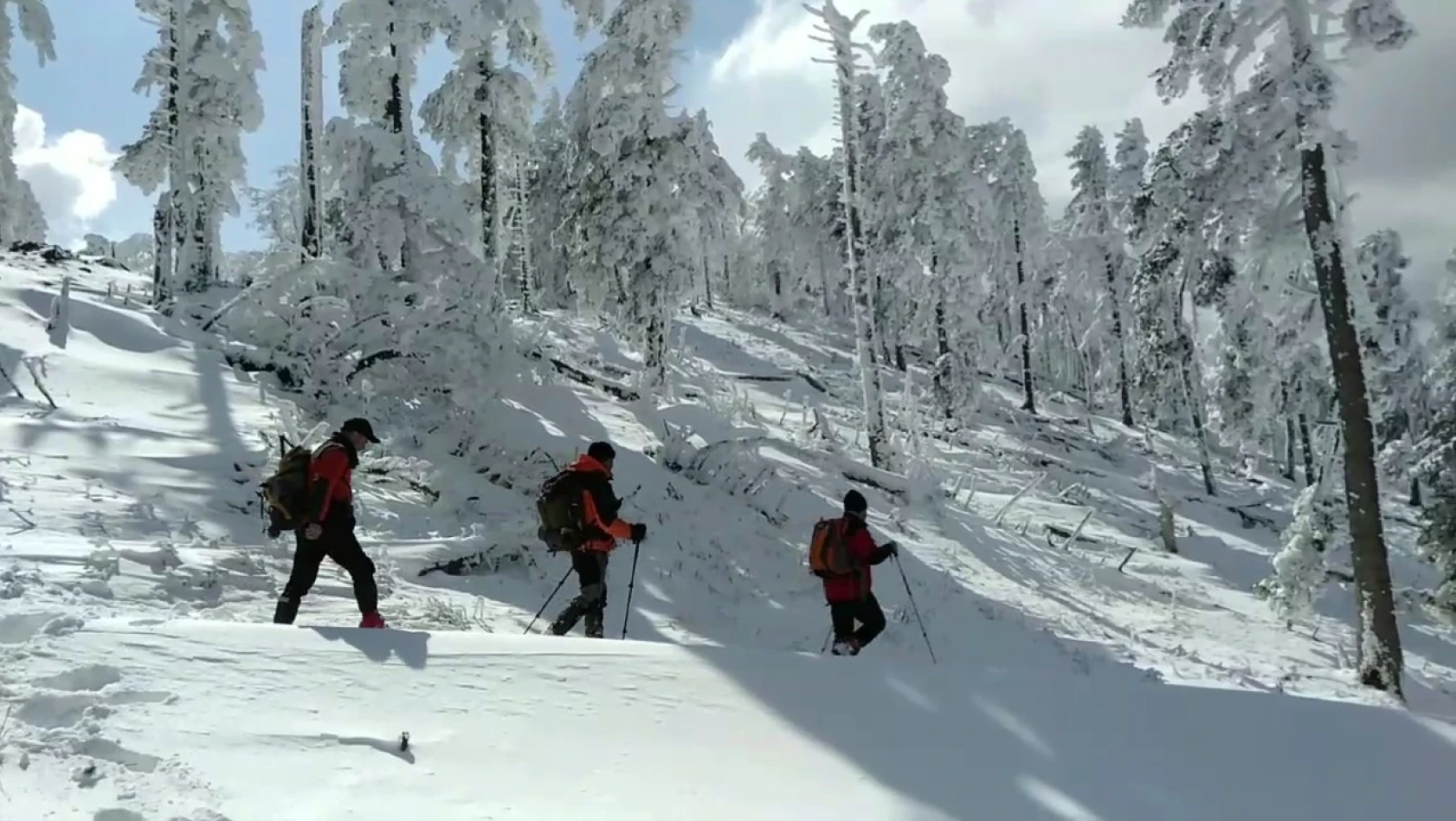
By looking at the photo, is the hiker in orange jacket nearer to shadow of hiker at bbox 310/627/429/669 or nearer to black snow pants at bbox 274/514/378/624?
black snow pants at bbox 274/514/378/624

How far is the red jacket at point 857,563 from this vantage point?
8367 millimetres

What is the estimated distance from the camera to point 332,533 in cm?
716

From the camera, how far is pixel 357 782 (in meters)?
4.39

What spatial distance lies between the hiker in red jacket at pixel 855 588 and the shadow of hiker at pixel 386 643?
3.51m

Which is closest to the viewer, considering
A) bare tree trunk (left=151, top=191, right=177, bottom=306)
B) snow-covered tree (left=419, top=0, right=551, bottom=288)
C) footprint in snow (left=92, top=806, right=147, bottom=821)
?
footprint in snow (left=92, top=806, right=147, bottom=821)

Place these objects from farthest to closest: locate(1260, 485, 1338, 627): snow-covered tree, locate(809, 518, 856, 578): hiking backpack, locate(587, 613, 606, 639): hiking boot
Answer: locate(1260, 485, 1338, 627): snow-covered tree < locate(809, 518, 856, 578): hiking backpack < locate(587, 613, 606, 639): hiking boot

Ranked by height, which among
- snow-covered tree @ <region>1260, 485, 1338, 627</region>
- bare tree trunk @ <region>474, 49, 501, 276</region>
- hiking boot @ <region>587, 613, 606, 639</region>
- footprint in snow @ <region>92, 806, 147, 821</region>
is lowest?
snow-covered tree @ <region>1260, 485, 1338, 627</region>

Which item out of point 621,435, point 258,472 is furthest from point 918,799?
point 621,435

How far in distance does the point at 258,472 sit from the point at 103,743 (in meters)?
6.99

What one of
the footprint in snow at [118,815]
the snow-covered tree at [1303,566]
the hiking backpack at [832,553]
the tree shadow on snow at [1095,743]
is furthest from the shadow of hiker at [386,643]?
the snow-covered tree at [1303,566]

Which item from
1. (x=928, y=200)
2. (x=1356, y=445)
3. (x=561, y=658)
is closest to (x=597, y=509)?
(x=561, y=658)

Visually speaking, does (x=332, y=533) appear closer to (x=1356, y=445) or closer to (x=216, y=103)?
(x=1356, y=445)


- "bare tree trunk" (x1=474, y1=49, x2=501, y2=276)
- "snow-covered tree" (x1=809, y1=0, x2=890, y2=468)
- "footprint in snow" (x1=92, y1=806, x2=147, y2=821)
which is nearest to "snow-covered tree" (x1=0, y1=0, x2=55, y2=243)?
"bare tree trunk" (x1=474, y1=49, x2=501, y2=276)

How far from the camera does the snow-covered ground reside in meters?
4.62
